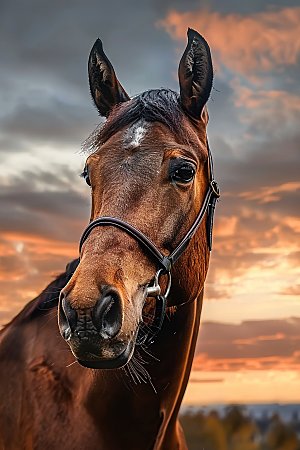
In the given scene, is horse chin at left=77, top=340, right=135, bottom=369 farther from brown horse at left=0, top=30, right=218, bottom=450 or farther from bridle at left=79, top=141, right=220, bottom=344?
bridle at left=79, top=141, right=220, bottom=344

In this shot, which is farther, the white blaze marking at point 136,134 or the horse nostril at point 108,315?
the white blaze marking at point 136,134

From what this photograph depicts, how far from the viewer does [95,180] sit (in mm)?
5746

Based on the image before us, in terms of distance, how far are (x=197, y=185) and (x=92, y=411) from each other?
216 centimetres

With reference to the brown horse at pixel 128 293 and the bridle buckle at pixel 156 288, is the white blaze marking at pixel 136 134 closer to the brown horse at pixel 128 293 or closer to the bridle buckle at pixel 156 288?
the brown horse at pixel 128 293

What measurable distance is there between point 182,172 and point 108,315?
1531 millimetres

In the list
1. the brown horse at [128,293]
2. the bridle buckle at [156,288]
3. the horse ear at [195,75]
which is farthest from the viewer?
the horse ear at [195,75]

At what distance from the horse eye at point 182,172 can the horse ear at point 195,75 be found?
0.88 meters

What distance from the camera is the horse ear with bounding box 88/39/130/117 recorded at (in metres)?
6.92

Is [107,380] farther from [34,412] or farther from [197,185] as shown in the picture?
[197,185]

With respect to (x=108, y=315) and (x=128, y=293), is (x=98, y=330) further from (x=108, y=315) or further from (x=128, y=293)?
(x=128, y=293)

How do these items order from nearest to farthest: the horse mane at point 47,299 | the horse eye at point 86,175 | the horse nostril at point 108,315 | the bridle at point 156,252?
1. the horse nostril at point 108,315
2. the bridle at point 156,252
3. the horse eye at point 86,175
4. the horse mane at point 47,299

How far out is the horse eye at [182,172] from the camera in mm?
5688

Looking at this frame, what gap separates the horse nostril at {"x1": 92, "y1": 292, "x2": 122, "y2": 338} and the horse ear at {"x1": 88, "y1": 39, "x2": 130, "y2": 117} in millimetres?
2720

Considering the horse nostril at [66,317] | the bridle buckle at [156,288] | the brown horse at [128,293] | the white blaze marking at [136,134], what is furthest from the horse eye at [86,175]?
the horse nostril at [66,317]
